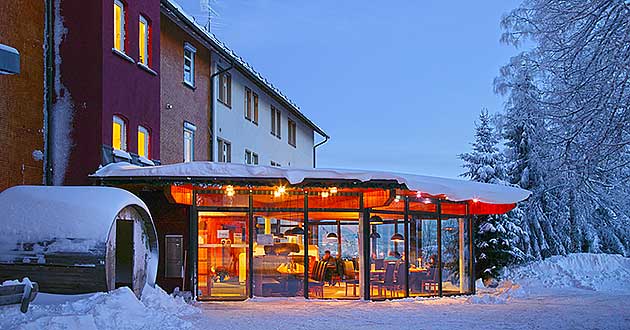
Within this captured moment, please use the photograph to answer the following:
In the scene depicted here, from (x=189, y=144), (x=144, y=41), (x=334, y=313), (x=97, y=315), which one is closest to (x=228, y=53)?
(x=189, y=144)

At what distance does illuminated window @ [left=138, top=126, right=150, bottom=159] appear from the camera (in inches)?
720

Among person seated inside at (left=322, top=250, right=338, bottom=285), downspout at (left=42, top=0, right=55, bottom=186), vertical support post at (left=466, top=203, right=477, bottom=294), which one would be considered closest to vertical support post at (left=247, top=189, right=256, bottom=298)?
person seated inside at (left=322, top=250, right=338, bottom=285)

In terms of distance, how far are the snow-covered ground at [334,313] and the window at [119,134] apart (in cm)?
354

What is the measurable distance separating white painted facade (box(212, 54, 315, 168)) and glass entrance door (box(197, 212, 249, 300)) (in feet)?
21.0

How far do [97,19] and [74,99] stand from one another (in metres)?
1.67

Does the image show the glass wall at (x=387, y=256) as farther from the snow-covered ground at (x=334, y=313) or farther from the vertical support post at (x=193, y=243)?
the vertical support post at (x=193, y=243)

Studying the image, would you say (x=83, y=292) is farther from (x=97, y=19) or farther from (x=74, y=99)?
(x=97, y=19)

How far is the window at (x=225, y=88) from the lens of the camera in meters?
24.8

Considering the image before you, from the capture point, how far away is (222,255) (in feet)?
58.5

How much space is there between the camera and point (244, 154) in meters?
27.6

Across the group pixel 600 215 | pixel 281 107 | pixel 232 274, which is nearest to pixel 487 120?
pixel 600 215

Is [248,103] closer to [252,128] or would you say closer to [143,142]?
[252,128]

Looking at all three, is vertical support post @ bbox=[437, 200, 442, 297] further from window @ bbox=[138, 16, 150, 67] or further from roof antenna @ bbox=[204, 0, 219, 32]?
roof antenna @ bbox=[204, 0, 219, 32]

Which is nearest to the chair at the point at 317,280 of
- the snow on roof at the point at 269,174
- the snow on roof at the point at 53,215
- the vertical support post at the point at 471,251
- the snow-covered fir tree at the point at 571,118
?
the snow on roof at the point at 269,174
